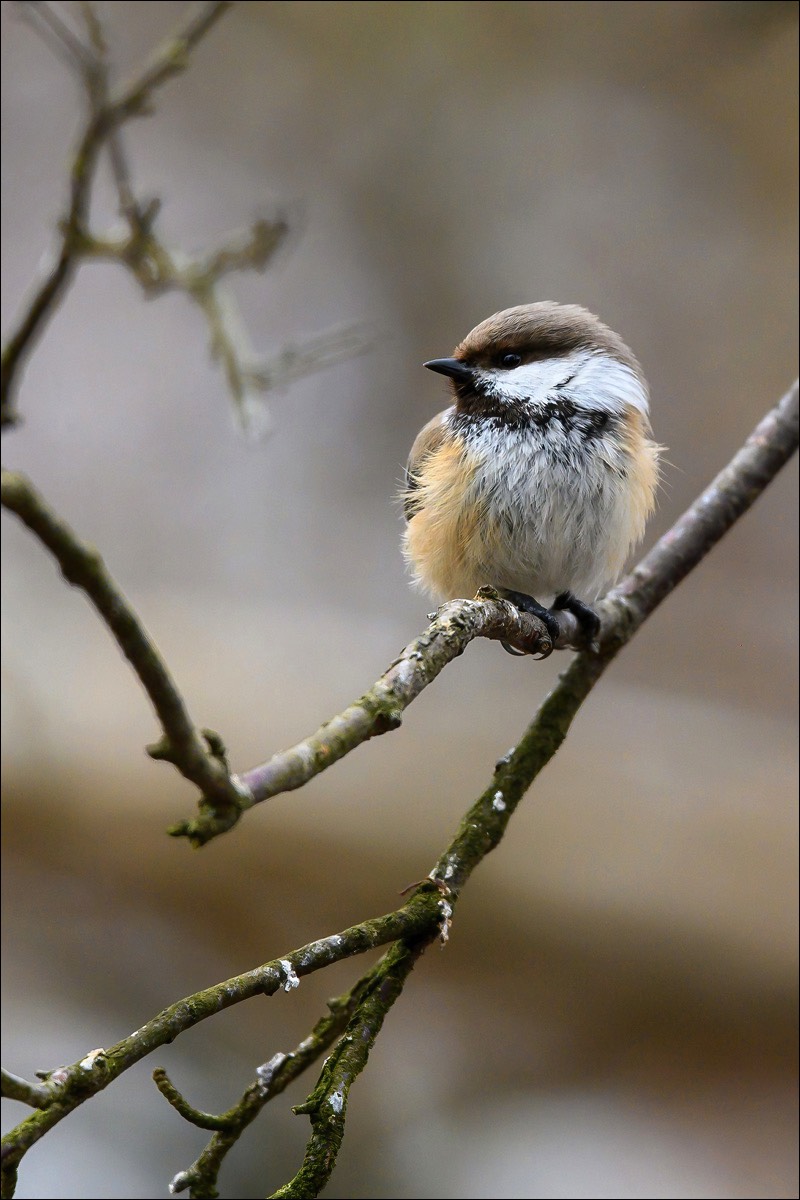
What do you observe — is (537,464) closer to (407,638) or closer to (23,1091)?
(23,1091)

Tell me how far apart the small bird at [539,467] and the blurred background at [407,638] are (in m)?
1.58

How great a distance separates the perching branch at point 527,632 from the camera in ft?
3.20

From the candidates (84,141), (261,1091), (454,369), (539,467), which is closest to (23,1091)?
(261,1091)

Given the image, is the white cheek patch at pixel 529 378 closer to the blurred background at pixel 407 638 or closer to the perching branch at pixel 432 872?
the perching branch at pixel 432 872

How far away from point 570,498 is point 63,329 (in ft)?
14.5

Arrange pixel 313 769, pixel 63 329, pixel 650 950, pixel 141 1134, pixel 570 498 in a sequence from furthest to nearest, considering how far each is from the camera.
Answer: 1. pixel 63 329
2. pixel 650 950
3. pixel 141 1134
4. pixel 570 498
5. pixel 313 769

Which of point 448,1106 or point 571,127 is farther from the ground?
point 571,127

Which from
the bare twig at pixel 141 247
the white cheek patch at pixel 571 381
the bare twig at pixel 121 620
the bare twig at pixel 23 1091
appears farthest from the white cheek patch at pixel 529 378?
the bare twig at pixel 23 1091

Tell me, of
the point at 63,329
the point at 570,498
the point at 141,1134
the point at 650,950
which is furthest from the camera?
the point at 63,329

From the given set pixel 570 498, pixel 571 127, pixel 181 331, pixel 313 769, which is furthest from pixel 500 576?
pixel 571 127

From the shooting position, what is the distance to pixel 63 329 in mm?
5902

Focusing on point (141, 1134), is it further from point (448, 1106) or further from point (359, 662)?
point (359, 662)

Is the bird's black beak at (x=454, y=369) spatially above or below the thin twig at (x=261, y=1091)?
above

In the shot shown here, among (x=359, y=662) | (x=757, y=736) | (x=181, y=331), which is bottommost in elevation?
(x=757, y=736)
